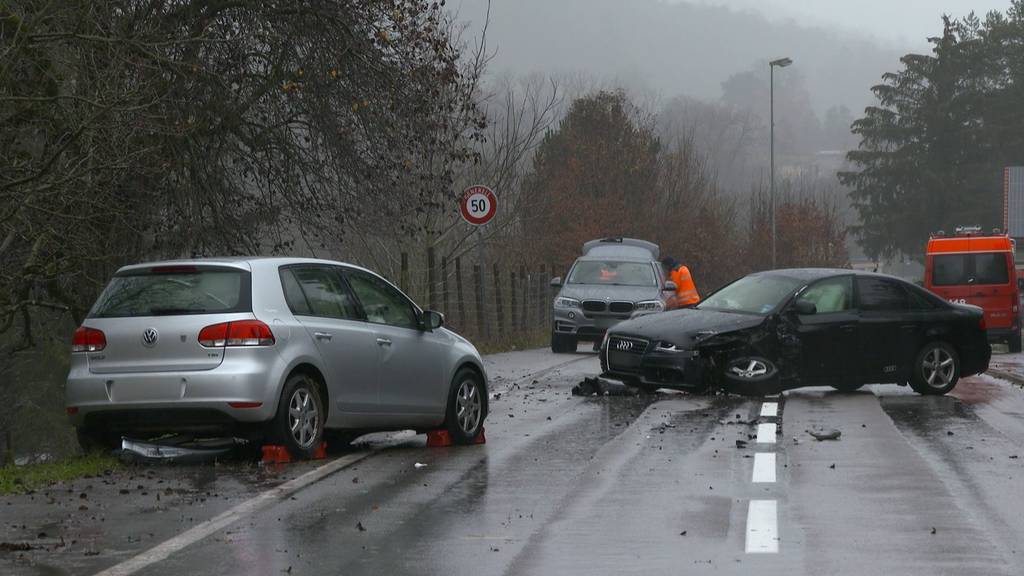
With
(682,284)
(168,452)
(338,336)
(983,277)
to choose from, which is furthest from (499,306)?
(168,452)

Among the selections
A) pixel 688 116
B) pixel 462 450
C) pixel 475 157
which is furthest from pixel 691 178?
pixel 688 116

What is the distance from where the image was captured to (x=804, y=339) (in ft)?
56.4

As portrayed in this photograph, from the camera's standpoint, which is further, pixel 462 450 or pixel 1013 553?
pixel 462 450

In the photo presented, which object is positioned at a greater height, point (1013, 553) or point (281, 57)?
point (281, 57)

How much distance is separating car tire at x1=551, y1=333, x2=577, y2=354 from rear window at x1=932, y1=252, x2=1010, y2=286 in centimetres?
886

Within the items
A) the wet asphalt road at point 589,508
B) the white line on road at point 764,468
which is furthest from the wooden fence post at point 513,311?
the white line on road at point 764,468

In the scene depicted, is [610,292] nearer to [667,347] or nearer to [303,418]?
[667,347]

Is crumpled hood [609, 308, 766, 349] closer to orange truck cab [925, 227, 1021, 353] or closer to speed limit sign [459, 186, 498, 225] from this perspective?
speed limit sign [459, 186, 498, 225]

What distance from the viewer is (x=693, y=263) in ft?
198

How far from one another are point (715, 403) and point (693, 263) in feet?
145

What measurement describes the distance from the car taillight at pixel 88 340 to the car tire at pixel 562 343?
18585 mm

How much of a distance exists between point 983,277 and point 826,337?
17.1 m

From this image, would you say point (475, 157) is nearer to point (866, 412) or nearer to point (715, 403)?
point (715, 403)

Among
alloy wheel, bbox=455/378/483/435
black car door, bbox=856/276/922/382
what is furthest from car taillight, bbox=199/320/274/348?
black car door, bbox=856/276/922/382
